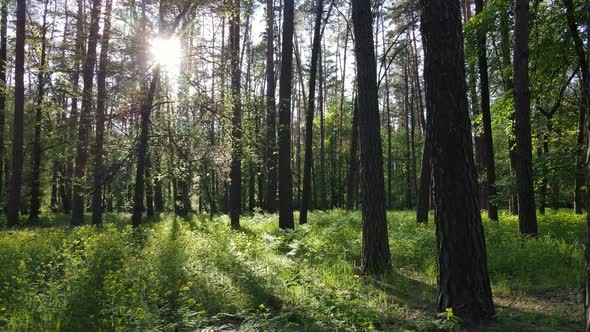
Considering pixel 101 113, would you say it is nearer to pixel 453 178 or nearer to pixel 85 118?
pixel 85 118

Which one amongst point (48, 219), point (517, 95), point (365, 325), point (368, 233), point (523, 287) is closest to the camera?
point (365, 325)

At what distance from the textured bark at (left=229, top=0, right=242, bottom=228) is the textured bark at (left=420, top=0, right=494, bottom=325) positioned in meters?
8.45

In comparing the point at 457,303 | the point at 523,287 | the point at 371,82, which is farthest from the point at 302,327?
the point at 371,82

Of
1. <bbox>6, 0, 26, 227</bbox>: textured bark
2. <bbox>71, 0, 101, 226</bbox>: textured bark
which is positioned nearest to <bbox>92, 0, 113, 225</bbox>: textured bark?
<bbox>71, 0, 101, 226</bbox>: textured bark

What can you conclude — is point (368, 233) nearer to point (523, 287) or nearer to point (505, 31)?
point (523, 287)

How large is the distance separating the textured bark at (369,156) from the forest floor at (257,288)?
513 millimetres

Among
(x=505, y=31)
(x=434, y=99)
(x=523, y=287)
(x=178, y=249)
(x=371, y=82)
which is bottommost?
(x=523, y=287)

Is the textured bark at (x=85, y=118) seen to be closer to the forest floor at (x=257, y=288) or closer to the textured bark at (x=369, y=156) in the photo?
the forest floor at (x=257, y=288)

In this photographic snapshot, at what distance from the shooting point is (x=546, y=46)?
37.2 ft

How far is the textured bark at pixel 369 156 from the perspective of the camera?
736 centimetres

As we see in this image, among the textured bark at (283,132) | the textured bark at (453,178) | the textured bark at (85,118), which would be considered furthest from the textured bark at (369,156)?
the textured bark at (85,118)

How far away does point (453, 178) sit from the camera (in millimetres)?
4301

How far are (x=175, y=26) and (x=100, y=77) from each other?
3885 millimetres

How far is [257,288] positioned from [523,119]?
778cm
